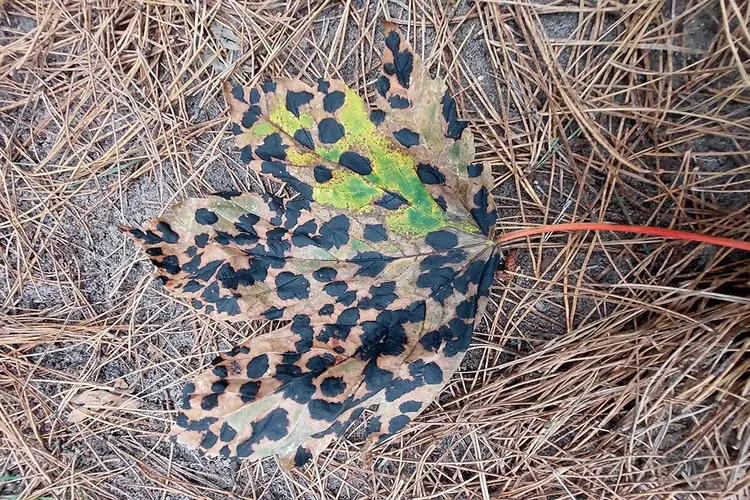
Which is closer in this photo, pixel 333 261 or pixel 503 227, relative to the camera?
pixel 333 261

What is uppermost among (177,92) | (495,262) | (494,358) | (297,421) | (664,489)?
(177,92)

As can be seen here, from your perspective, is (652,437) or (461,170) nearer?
(461,170)

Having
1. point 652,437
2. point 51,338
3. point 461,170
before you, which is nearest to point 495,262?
point 461,170

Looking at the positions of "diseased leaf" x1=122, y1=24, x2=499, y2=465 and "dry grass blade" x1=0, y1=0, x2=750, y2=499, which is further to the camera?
"dry grass blade" x1=0, y1=0, x2=750, y2=499

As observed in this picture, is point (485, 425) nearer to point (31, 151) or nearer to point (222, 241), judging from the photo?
point (222, 241)
